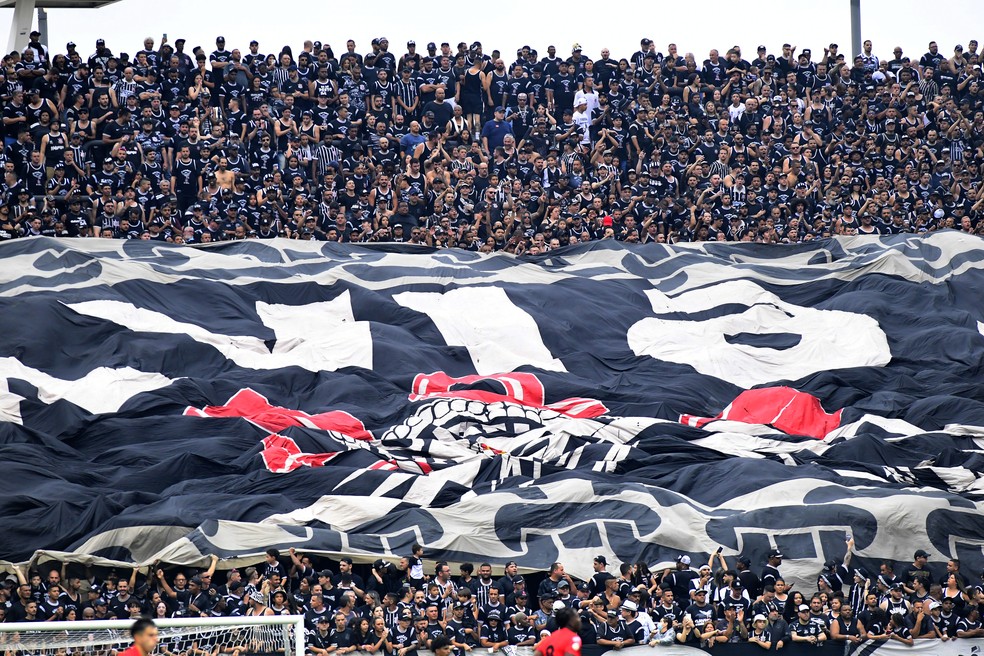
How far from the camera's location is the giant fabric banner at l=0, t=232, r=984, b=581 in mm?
13711

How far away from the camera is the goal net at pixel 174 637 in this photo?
866 centimetres

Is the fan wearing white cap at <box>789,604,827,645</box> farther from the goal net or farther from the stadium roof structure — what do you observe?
the stadium roof structure

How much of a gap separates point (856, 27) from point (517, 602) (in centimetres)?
1838

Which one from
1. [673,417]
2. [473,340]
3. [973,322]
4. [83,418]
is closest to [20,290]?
[83,418]

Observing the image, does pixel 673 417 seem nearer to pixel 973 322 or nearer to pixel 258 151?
pixel 973 322

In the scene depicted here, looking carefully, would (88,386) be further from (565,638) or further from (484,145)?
(565,638)

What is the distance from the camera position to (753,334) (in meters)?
19.8

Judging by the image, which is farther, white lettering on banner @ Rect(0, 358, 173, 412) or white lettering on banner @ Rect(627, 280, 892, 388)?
white lettering on banner @ Rect(627, 280, 892, 388)

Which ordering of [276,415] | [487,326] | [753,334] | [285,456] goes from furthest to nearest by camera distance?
[753,334], [487,326], [276,415], [285,456]

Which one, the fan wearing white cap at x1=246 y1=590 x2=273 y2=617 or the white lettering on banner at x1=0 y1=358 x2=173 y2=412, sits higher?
the white lettering on banner at x1=0 y1=358 x2=173 y2=412

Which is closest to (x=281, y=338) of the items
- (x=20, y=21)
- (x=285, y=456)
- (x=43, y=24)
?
(x=285, y=456)

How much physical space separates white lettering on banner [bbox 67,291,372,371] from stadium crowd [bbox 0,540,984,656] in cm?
525

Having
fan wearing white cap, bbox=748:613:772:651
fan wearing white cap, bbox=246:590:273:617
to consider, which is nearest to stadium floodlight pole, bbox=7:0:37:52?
fan wearing white cap, bbox=246:590:273:617

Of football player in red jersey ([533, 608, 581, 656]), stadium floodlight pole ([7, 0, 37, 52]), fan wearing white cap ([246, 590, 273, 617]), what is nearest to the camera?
football player in red jersey ([533, 608, 581, 656])
